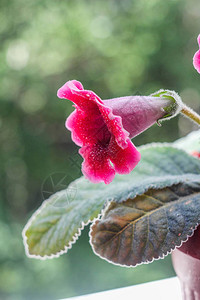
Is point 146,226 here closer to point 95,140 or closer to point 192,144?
point 95,140

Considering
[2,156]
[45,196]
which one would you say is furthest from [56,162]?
[45,196]

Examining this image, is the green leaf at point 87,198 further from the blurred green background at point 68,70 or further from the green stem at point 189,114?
the blurred green background at point 68,70

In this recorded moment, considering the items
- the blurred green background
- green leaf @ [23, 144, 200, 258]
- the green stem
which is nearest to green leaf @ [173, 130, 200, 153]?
green leaf @ [23, 144, 200, 258]

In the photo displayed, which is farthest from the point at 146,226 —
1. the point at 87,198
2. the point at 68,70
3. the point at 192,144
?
the point at 68,70

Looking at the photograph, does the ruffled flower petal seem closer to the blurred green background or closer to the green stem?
the green stem

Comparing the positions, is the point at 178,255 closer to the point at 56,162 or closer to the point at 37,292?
the point at 37,292

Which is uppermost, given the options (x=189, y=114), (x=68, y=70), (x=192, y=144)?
(x=189, y=114)
